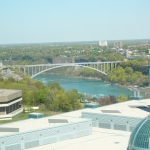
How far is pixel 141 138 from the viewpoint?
39.0ft

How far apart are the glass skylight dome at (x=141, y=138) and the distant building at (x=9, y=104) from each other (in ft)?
46.8

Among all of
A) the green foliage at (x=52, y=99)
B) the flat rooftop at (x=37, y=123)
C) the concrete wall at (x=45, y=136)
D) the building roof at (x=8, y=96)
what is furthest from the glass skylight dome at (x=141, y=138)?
the green foliage at (x=52, y=99)

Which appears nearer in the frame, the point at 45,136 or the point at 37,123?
the point at 45,136

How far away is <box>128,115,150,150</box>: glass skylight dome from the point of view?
11.8m

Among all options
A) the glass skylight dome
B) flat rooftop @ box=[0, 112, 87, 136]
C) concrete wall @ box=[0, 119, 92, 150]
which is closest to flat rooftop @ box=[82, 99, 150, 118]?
flat rooftop @ box=[0, 112, 87, 136]

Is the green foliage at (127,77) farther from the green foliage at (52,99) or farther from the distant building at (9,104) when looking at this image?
the distant building at (9,104)

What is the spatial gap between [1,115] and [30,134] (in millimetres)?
11305

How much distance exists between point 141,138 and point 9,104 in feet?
49.3

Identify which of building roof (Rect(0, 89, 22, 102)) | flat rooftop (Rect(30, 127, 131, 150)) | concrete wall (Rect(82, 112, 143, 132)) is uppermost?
concrete wall (Rect(82, 112, 143, 132))

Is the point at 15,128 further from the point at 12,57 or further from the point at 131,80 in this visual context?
the point at 12,57

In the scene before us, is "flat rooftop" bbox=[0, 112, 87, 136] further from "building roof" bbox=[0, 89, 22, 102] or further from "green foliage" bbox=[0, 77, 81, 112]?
"green foliage" bbox=[0, 77, 81, 112]

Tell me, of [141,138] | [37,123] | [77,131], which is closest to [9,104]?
[37,123]

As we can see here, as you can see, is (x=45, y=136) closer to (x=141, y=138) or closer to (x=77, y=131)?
(x=77, y=131)

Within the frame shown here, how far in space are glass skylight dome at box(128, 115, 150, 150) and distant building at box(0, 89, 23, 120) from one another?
14.3 meters
